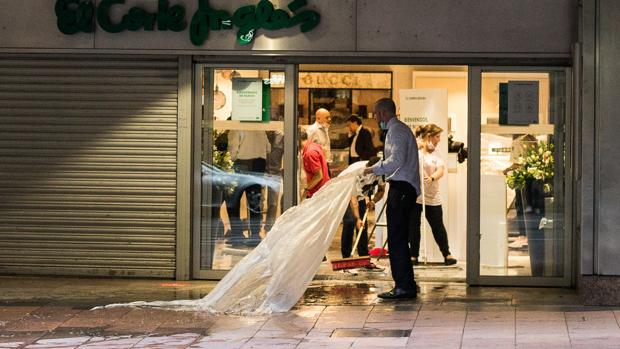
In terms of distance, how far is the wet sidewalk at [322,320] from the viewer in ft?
31.5

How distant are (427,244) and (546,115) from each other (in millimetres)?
2751

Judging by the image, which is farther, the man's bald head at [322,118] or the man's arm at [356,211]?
the man's bald head at [322,118]

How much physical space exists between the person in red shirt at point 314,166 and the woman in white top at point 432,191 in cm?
125

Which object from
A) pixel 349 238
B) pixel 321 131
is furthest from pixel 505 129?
pixel 321 131

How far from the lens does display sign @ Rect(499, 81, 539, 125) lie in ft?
43.3

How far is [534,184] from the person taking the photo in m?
13.3

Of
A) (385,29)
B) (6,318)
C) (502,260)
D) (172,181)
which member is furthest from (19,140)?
(502,260)

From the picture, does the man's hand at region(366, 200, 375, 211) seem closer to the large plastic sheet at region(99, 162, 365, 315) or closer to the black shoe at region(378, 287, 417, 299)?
the black shoe at region(378, 287, 417, 299)

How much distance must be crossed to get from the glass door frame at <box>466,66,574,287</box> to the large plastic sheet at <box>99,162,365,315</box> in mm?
2121

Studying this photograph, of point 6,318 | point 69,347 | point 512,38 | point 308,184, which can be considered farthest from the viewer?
point 308,184

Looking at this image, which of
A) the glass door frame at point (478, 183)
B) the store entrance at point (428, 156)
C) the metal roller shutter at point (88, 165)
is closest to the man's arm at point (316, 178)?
the store entrance at point (428, 156)

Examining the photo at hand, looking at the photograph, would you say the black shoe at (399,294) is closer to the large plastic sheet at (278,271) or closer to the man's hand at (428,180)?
the large plastic sheet at (278,271)

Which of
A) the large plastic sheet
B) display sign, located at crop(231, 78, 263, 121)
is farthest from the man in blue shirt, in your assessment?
display sign, located at crop(231, 78, 263, 121)

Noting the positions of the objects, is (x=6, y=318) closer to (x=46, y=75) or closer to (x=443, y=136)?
(x=46, y=75)
